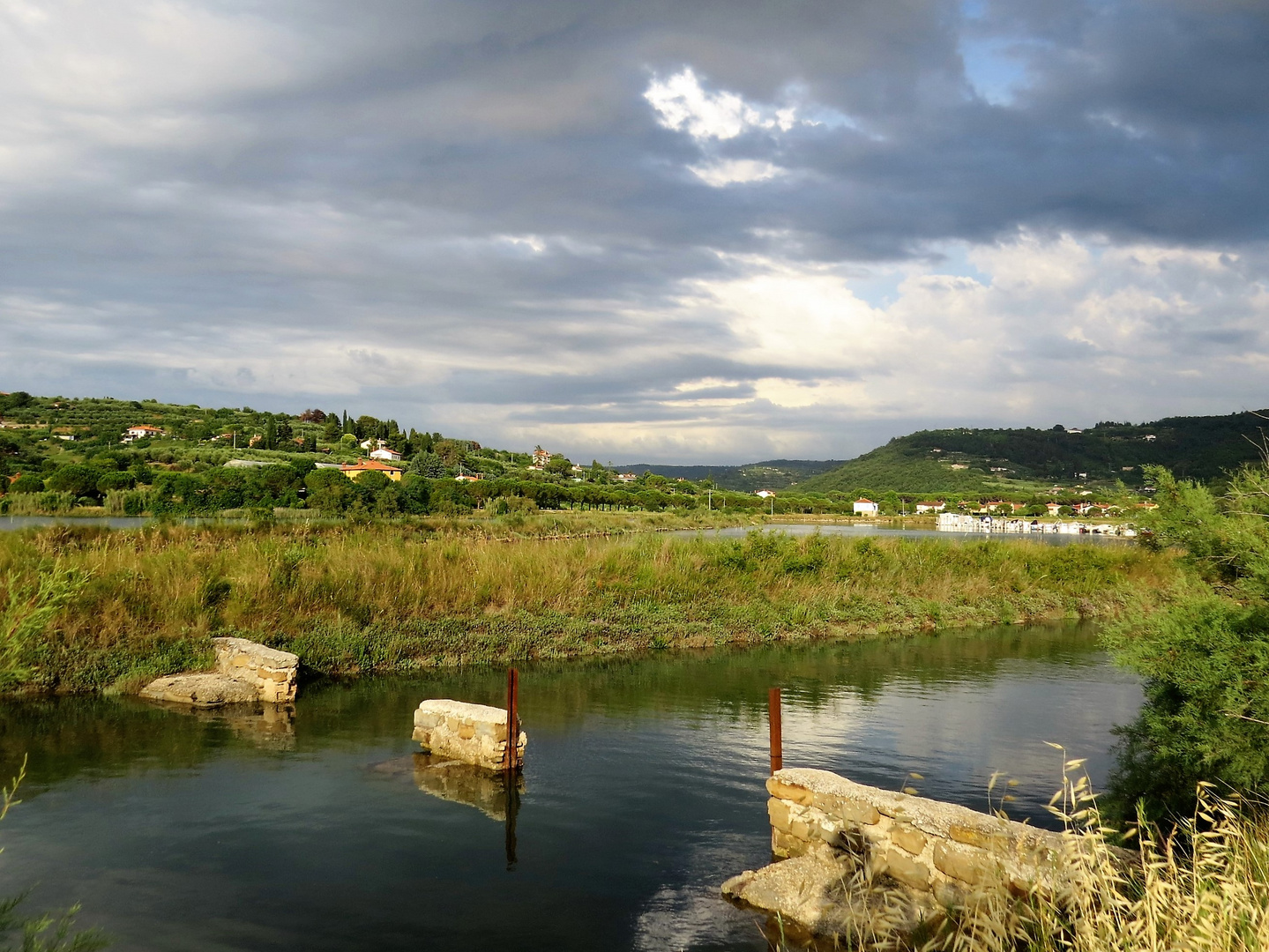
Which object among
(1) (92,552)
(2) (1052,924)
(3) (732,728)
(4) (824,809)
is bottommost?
(3) (732,728)

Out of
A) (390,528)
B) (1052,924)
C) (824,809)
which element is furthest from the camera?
(390,528)

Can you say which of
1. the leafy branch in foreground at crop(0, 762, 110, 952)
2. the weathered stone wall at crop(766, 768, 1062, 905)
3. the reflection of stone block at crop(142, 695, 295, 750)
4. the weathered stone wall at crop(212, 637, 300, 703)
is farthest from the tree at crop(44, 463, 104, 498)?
the weathered stone wall at crop(766, 768, 1062, 905)

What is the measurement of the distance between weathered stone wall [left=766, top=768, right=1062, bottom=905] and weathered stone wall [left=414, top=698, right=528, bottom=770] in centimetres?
362

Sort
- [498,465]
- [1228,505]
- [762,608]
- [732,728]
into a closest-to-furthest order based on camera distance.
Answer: [1228,505], [732,728], [762,608], [498,465]

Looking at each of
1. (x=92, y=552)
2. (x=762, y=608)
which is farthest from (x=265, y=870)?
(x=762, y=608)

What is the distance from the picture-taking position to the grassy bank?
1302 cm

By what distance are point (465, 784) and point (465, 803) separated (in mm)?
536

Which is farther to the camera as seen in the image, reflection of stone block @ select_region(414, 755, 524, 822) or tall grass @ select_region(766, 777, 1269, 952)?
reflection of stone block @ select_region(414, 755, 524, 822)

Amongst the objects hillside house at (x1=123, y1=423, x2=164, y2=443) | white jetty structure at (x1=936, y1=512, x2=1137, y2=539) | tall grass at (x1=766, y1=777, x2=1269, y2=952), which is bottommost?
white jetty structure at (x1=936, y1=512, x2=1137, y2=539)

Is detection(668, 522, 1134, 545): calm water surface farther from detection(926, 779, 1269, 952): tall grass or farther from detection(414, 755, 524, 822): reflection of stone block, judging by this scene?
detection(926, 779, 1269, 952): tall grass

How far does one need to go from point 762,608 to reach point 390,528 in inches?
424

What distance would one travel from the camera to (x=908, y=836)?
238 inches

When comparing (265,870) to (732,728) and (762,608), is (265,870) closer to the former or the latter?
(732,728)

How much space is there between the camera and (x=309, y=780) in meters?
8.91
